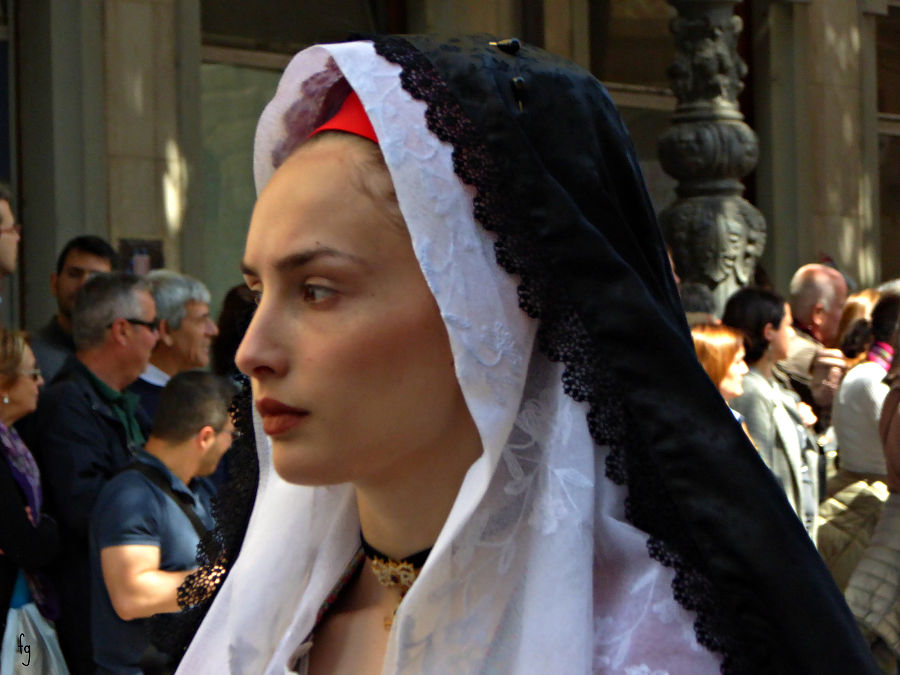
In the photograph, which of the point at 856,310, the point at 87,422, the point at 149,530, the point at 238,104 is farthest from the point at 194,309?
the point at 238,104

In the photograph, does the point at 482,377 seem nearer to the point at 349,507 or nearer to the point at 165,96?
the point at 349,507

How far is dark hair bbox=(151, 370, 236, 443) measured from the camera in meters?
4.11

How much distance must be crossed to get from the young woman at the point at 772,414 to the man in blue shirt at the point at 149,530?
1.92 m

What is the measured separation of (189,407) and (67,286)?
63.5 inches

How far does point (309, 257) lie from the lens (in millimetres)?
1495

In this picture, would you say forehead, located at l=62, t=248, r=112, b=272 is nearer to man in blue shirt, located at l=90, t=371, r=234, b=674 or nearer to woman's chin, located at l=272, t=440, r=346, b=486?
man in blue shirt, located at l=90, t=371, r=234, b=674

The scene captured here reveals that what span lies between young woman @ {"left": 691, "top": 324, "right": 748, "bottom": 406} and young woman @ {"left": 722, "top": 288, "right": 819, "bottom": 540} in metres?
0.17

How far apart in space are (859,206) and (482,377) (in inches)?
416

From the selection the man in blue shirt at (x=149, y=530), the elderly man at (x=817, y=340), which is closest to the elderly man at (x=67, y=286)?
the man in blue shirt at (x=149, y=530)

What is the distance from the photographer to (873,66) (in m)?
11.7

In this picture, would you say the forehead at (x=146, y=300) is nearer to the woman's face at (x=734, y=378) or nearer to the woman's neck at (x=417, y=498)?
the woman's face at (x=734, y=378)

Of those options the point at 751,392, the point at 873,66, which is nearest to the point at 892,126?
the point at 873,66

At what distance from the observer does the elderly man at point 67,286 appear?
5.23 meters

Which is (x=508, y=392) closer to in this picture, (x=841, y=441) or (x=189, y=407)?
(x=189, y=407)
